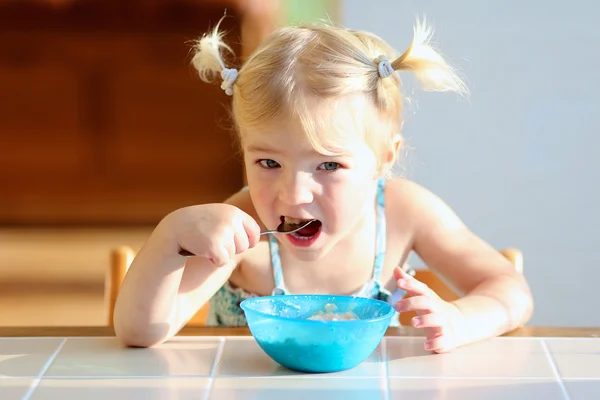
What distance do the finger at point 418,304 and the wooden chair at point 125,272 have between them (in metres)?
0.38

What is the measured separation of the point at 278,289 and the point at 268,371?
1.47 feet

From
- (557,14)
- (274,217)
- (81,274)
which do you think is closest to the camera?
(274,217)

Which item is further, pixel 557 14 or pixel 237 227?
pixel 557 14

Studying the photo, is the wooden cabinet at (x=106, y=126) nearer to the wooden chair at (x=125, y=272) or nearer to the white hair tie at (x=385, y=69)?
the wooden chair at (x=125, y=272)

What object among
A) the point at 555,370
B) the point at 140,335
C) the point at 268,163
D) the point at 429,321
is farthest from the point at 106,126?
the point at 555,370

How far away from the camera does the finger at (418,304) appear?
2.86 feet

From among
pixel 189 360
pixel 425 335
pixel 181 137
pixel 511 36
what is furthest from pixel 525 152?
pixel 189 360

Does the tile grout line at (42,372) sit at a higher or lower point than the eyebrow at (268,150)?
lower

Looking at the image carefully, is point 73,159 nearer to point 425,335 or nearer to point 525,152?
point 525,152

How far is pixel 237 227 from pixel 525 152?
5.88 ft

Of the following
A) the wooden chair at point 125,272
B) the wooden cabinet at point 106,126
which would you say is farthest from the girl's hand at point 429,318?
the wooden cabinet at point 106,126

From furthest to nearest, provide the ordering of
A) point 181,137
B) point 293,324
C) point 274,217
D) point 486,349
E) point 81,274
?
point 181,137, point 81,274, point 274,217, point 486,349, point 293,324

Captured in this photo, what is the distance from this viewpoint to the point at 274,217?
1068mm

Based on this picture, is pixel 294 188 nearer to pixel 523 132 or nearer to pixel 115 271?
pixel 115 271
